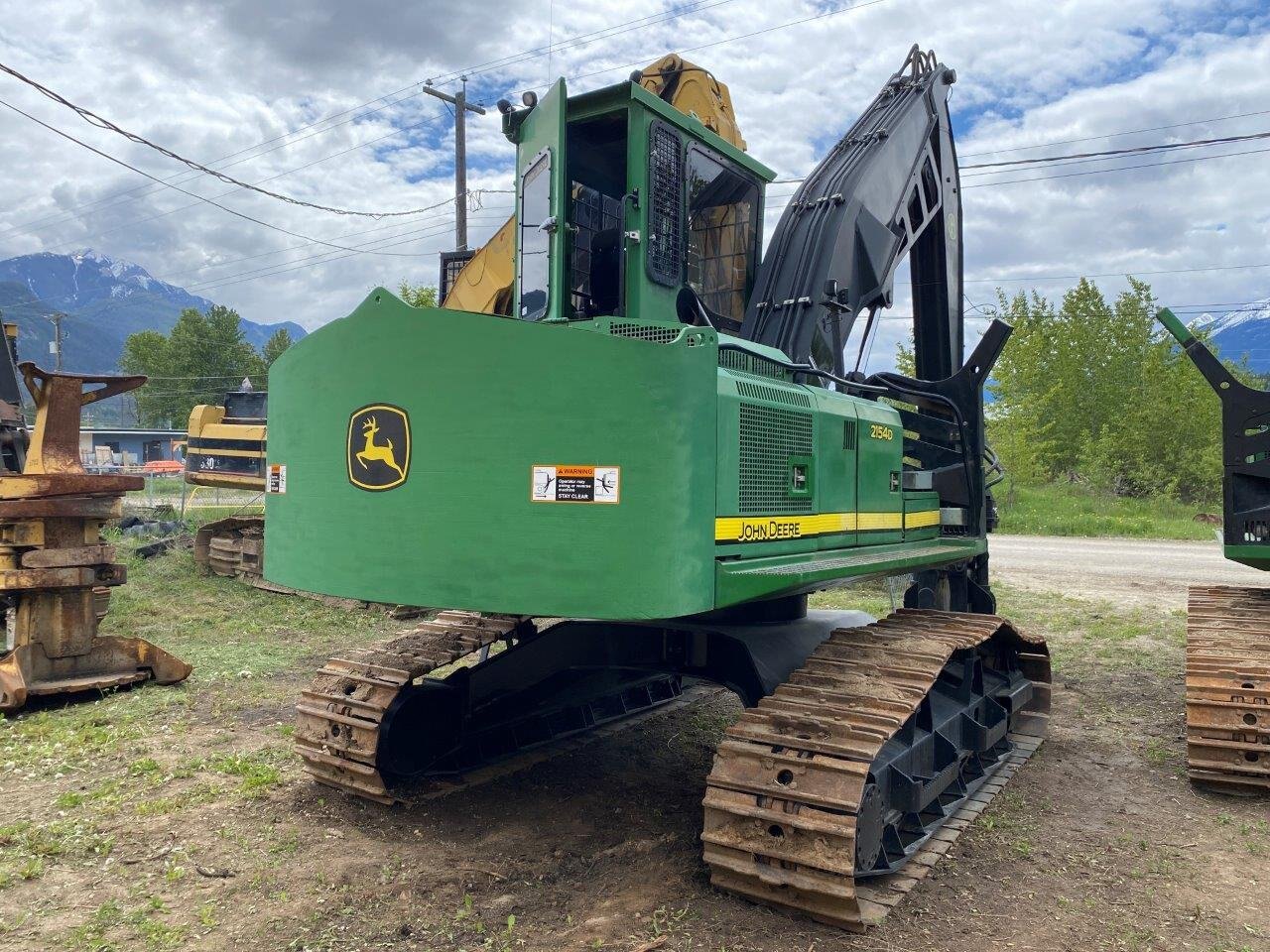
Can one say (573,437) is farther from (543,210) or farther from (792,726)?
(543,210)

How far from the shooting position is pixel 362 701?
4.99m

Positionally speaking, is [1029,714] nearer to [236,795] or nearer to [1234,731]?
[1234,731]

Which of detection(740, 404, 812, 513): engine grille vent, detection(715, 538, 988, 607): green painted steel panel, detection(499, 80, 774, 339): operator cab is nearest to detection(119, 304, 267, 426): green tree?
detection(499, 80, 774, 339): operator cab

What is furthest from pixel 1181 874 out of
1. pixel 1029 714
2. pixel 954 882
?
pixel 1029 714

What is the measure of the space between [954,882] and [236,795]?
348 cm

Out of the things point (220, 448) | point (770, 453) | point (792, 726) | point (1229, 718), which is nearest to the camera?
point (792, 726)

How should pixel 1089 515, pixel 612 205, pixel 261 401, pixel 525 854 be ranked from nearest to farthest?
1. pixel 525 854
2. pixel 612 205
3. pixel 261 401
4. pixel 1089 515

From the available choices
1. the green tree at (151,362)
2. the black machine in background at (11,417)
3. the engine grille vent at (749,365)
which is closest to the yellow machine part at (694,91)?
the engine grille vent at (749,365)

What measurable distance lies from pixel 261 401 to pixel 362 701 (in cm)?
1082

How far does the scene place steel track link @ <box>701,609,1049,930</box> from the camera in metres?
3.58

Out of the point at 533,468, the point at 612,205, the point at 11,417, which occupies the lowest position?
the point at 533,468

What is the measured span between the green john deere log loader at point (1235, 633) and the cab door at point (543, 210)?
4061mm

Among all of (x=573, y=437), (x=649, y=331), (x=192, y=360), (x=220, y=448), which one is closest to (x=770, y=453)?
(x=649, y=331)

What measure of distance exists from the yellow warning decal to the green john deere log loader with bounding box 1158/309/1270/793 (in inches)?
72.4
